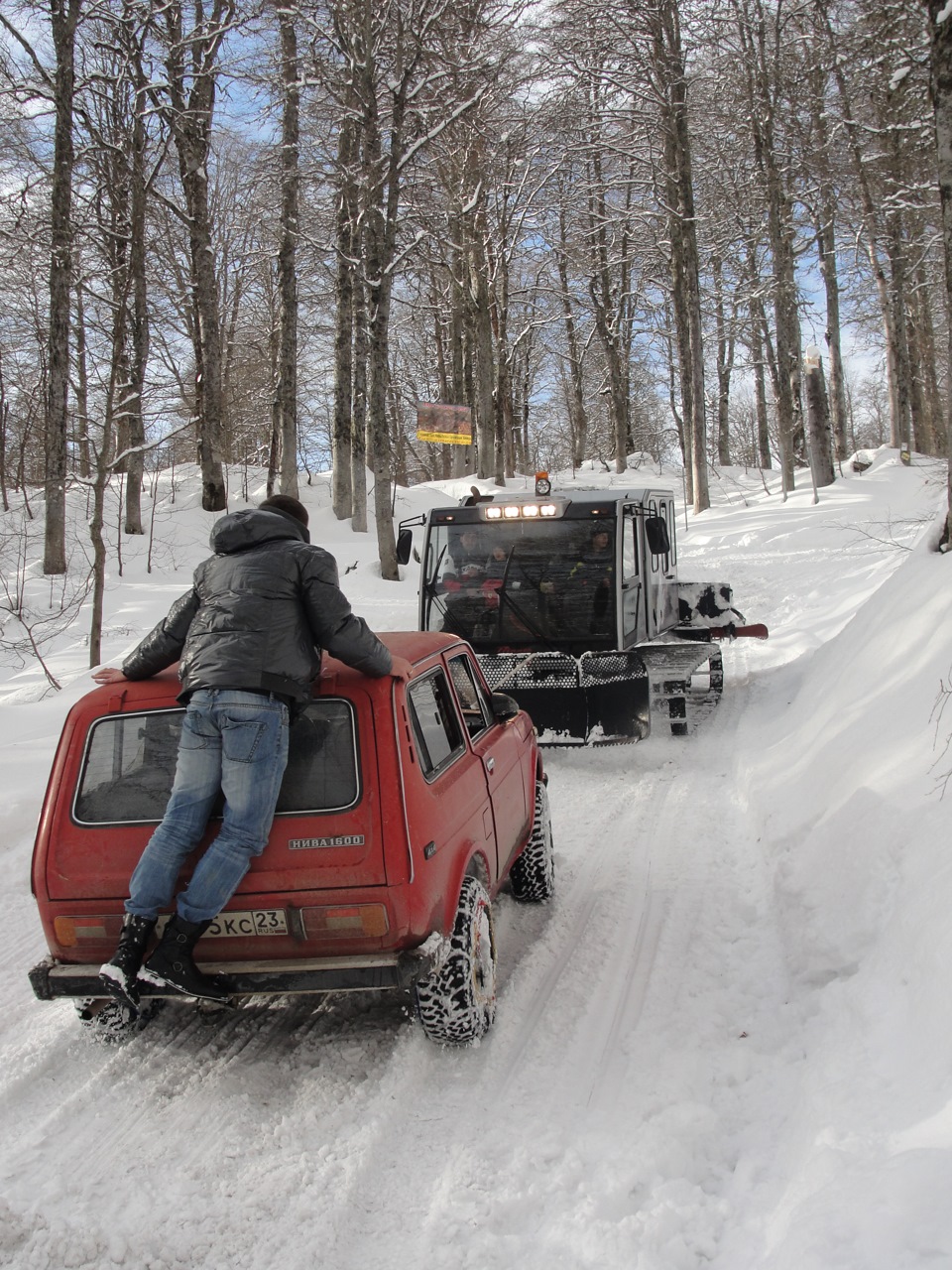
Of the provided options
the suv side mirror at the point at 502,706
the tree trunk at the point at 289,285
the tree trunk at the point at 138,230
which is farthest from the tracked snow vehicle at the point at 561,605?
the tree trunk at the point at 289,285

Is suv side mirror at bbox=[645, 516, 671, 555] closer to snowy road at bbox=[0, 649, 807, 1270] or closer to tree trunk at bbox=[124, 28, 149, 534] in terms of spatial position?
snowy road at bbox=[0, 649, 807, 1270]

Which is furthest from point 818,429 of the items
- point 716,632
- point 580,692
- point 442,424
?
point 580,692

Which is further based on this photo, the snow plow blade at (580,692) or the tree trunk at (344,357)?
the tree trunk at (344,357)

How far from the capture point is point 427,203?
74.1ft

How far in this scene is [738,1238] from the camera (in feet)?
8.54

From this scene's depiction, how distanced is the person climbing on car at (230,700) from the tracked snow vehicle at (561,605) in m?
4.49

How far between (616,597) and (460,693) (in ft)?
14.1

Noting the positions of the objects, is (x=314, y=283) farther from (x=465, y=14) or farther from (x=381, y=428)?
(x=381, y=428)

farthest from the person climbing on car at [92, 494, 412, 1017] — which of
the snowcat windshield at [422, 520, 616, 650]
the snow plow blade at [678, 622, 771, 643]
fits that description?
the snow plow blade at [678, 622, 771, 643]

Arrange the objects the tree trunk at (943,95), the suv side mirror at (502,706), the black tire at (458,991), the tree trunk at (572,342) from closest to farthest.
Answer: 1. the black tire at (458,991)
2. the suv side mirror at (502,706)
3. the tree trunk at (943,95)
4. the tree trunk at (572,342)

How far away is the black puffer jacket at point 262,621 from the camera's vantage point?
3584mm

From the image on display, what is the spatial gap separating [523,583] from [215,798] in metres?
5.59

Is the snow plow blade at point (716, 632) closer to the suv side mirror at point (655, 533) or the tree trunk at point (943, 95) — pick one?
the suv side mirror at point (655, 533)

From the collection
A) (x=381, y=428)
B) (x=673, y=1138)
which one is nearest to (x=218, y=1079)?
(x=673, y=1138)
